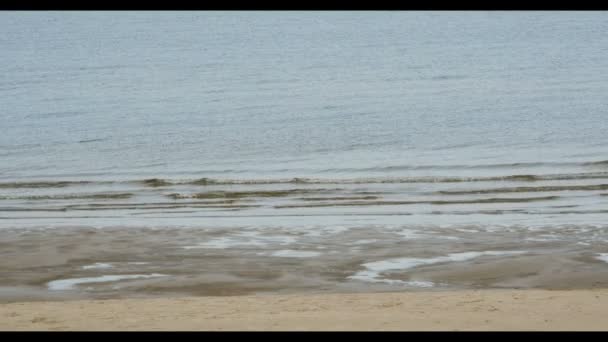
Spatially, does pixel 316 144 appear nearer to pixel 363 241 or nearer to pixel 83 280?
pixel 363 241

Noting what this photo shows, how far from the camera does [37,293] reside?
9.05 m

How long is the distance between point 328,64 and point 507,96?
48.1ft

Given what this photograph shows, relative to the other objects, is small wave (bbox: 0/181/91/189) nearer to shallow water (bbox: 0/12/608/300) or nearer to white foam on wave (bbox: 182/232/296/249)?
shallow water (bbox: 0/12/608/300)

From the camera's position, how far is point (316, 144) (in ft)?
76.5

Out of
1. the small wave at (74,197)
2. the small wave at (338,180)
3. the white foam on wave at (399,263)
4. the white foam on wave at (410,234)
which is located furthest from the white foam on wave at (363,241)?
the small wave at (74,197)

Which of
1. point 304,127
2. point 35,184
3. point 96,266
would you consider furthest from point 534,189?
point 304,127

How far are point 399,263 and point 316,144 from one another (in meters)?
13.1

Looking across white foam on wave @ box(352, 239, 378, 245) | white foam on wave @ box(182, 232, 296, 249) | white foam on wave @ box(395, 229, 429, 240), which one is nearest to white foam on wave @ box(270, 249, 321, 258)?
white foam on wave @ box(182, 232, 296, 249)

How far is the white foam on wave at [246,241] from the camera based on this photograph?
1165 centimetres

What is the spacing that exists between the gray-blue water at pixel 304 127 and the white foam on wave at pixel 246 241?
1.74 m

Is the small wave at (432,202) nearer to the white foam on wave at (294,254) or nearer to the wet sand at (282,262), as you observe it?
the wet sand at (282,262)

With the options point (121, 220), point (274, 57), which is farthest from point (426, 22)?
point (121, 220)

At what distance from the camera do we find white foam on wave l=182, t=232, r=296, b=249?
11.6 metres

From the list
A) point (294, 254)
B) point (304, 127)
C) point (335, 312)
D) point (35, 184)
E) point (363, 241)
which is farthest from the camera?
point (304, 127)
